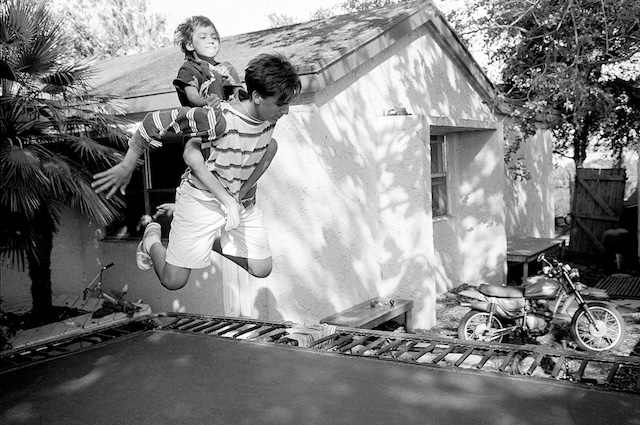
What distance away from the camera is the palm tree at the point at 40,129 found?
4.91m

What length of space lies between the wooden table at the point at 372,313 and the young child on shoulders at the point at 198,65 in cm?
305

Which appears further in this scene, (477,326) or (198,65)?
A: (477,326)

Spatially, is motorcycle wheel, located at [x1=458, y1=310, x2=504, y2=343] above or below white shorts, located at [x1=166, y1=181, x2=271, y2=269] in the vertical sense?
below

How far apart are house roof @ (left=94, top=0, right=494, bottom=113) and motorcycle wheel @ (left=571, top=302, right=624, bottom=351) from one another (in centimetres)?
339

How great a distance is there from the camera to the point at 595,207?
481 inches

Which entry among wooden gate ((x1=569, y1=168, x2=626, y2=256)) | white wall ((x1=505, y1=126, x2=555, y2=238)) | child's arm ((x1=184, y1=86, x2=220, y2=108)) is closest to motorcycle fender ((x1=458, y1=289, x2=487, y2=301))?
child's arm ((x1=184, y1=86, x2=220, y2=108))

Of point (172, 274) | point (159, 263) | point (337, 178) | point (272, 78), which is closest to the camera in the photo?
point (272, 78)

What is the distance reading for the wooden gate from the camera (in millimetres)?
11891

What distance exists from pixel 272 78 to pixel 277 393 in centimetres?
152

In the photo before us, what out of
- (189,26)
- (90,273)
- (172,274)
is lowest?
(90,273)

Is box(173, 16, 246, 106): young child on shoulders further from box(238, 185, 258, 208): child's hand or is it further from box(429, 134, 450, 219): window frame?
box(429, 134, 450, 219): window frame

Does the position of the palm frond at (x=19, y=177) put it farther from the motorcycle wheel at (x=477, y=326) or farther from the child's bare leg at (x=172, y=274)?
the motorcycle wheel at (x=477, y=326)

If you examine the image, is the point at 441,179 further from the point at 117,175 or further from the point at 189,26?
the point at 117,175

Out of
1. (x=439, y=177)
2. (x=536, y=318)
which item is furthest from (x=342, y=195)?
(x=439, y=177)
